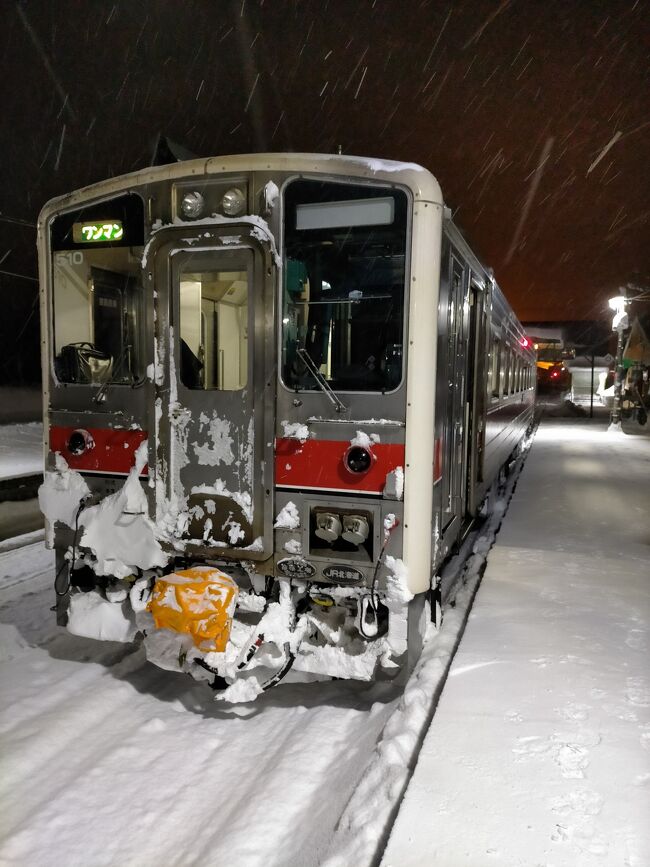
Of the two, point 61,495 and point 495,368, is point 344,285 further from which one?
point 495,368

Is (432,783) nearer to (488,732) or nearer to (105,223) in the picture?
(488,732)

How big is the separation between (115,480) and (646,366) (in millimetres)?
38454

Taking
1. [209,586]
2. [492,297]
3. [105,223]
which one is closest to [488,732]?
[209,586]

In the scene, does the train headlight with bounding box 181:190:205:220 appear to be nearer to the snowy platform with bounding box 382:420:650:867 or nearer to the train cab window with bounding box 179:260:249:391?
the train cab window with bounding box 179:260:249:391

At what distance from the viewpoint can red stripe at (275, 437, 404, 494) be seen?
11.5ft

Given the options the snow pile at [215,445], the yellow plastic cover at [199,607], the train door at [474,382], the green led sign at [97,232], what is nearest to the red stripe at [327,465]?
the snow pile at [215,445]

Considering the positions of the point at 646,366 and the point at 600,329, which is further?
the point at 600,329

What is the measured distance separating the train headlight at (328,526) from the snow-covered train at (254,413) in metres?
0.01

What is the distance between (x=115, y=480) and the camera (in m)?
4.02

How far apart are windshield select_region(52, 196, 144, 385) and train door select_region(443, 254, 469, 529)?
6.46ft

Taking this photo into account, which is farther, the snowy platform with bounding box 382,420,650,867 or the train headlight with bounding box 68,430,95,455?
the train headlight with bounding box 68,430,95,455

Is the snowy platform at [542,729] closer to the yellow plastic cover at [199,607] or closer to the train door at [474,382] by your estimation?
the train door at [474,382]

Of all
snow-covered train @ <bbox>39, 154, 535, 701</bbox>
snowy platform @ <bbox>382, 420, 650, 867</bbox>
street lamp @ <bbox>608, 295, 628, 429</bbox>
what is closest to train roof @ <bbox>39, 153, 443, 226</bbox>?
snow-covered train @ <bbox>39, 154, 535, 701</bbox>

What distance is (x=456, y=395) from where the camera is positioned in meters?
4.75
